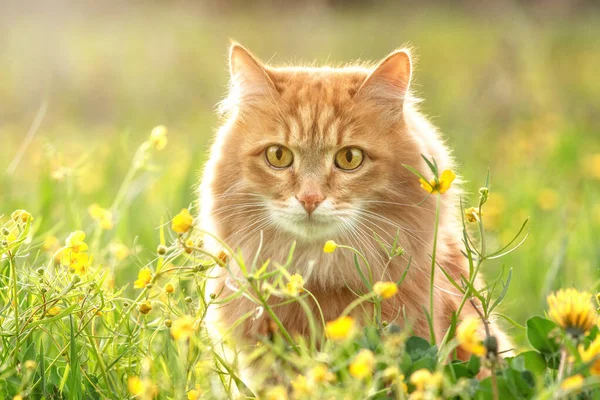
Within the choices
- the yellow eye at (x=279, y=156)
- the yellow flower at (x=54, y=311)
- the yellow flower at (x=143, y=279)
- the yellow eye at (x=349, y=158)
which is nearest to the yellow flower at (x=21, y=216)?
the yellow flower at (x=54, y=311)

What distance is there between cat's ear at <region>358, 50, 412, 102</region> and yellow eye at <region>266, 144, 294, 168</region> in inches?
10.6

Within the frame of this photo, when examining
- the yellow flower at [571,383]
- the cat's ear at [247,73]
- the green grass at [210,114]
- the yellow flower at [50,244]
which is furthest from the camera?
the green grass at [210,114]

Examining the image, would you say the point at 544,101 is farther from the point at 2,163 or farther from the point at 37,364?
the point at 37,364

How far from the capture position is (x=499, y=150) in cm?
525

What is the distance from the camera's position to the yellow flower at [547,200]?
3908mm

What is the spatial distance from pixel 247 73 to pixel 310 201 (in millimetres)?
495

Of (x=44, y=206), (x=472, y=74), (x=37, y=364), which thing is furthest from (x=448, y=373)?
(x=472, y=74)

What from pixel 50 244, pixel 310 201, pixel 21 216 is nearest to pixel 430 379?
pixel 310 201

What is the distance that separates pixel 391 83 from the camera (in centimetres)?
209

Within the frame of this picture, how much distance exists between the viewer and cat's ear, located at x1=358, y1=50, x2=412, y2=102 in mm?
2066

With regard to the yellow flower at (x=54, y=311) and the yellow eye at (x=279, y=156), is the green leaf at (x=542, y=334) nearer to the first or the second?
the yellow eye at (x=279, y=156)

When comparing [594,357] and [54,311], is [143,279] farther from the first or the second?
[594,357]

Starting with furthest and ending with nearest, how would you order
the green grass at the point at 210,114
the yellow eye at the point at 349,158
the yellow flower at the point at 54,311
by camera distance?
the green grass at the point at 210,114 < the yellow eye at the point at 349,158 < the yellow flower at the point at 54,311

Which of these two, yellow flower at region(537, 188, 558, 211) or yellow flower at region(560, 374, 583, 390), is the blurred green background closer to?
yellow flower at region(537, 188, 558, 211)
